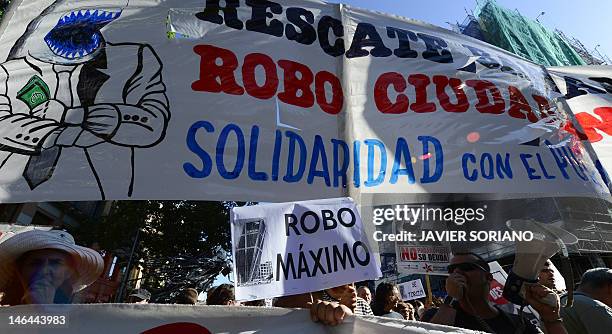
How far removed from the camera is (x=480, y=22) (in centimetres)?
2484

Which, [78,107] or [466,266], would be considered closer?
[78,107]

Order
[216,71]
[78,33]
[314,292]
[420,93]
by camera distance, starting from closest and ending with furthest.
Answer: [314,292]
[78,33]
[216,71]
[420,93]

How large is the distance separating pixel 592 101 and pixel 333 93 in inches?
73.1

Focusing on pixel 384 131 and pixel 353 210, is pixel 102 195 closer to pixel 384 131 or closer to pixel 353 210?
pixel 353 210

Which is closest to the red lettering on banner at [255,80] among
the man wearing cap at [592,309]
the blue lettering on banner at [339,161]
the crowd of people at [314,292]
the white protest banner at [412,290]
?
the blue lettering on banner at [339,161]

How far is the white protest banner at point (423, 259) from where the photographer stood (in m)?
5.21

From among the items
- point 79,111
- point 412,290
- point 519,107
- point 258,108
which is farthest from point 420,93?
point 412,290

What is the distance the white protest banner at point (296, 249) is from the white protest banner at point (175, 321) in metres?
0.08

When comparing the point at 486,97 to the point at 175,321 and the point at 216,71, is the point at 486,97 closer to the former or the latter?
the point at 216,71

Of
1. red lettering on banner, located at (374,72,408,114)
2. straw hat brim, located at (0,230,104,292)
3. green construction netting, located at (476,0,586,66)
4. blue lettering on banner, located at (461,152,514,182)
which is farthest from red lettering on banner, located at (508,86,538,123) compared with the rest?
green construction netting, located at (476,0,586,66)

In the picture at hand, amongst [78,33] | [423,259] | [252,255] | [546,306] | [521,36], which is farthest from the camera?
[521,36]

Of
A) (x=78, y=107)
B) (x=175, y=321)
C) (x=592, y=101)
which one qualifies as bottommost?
(x=175, y=321)

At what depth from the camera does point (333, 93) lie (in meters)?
2.28

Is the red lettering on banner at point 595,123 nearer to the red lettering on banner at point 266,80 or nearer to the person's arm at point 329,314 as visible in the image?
the red lettering on banner at point 266,80
